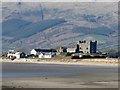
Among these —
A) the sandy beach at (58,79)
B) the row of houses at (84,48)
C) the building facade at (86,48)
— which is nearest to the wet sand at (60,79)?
the sandy beach at (58,79)

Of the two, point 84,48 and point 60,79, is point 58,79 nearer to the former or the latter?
point 60,79

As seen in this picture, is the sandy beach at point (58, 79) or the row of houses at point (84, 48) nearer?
the sandy beach at point (58, 79)

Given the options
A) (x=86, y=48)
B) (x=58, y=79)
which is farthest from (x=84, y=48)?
(x=58, y=79)

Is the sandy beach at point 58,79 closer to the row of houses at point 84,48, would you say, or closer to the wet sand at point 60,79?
the wet sand at point 60,79

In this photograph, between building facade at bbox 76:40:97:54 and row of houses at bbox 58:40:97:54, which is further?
building facade at bbox 76:40:97:54

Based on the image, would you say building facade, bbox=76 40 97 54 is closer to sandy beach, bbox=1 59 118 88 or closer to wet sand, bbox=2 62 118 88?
sandy beach, bbox=1 59 118 88

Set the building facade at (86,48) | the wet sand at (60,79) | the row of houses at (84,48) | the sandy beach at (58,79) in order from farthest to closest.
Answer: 1. the building facade at (86,48)
2. the row of houses at (84,48)
3. the sandy beach at (58,79)
4. the wet sand at (60,79)

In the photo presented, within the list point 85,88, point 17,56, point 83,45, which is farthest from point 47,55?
point 85,88

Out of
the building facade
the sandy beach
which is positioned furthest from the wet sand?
the building facade

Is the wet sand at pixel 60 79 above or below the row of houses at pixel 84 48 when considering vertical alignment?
below

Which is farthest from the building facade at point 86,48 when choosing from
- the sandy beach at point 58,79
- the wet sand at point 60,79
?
the wet sand at point 60,79

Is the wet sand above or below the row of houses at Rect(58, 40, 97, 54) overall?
below

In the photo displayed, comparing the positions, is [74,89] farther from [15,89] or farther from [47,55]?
[47,55]

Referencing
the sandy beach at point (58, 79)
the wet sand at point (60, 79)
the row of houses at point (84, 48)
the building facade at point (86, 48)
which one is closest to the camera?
the wet sand at point (60, 79)
